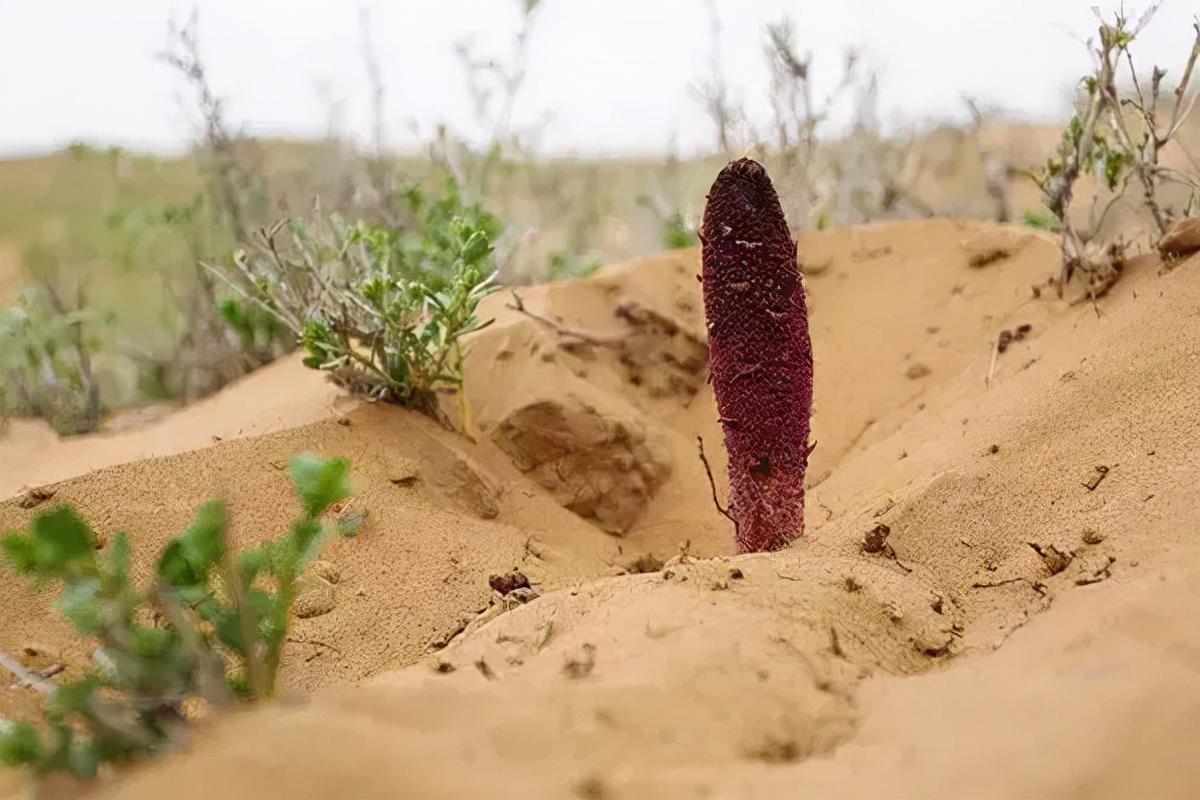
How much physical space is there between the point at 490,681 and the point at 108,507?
1.61m

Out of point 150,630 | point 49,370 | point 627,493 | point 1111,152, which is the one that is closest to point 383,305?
point 627,493

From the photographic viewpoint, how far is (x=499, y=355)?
12.1 feet

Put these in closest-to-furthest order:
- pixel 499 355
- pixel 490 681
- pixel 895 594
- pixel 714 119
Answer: pixel 490 681
pixel 895 594
pixel 499 355
pixel 714 119

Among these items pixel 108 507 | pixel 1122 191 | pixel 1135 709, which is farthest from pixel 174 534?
pixel 1122 191

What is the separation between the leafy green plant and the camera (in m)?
2.82

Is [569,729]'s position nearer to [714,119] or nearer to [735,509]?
[735,509]

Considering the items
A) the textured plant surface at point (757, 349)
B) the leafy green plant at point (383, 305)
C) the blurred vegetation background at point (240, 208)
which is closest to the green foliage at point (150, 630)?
the textured plant surface at point (757, 349)

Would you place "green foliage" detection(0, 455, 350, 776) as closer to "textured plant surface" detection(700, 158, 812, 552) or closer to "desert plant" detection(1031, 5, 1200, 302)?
"textured plant surface" detection(700, 158, 812, 552)

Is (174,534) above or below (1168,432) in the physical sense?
below

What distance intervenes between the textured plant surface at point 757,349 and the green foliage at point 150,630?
1126 mm

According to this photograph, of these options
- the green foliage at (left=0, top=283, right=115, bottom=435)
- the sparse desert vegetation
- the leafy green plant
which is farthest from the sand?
the green foliage at (left=0, top=283, right=115, bottom=435)

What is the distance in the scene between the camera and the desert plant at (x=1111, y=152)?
9.60ft

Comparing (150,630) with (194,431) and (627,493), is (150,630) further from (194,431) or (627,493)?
(627,493)

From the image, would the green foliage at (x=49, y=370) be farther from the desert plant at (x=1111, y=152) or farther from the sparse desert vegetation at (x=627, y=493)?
the desert plant at (x=1111, y=152)
